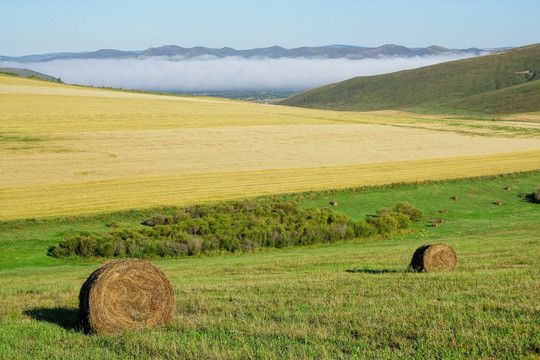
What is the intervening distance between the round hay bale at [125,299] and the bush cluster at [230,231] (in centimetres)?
1831

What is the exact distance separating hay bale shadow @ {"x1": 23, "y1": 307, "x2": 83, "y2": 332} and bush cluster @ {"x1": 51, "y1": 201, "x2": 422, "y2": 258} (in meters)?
16.0

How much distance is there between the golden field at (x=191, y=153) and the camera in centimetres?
4097

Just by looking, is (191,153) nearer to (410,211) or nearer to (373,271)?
(410,211)

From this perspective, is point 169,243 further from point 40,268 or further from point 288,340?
point 288,340

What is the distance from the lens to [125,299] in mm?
11031

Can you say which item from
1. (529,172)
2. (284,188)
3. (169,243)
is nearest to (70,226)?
(169,243)

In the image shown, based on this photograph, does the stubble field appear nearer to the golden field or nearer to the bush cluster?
the golden field

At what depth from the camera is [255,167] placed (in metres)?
51.7

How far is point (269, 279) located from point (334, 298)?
4.72m

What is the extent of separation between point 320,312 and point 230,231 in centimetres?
2150

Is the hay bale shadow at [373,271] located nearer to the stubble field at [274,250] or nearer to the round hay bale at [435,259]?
the stubble field at [274,250]

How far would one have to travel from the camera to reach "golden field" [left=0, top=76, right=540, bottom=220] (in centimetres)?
4097

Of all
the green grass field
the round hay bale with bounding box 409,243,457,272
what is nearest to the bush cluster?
the green grass field

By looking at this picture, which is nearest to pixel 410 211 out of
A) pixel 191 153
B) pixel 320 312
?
pixel 191 153
